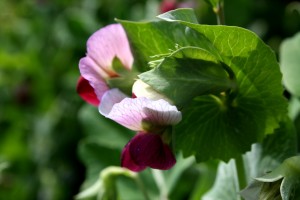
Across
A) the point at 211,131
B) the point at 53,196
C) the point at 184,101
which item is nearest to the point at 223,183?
the point at 211,131

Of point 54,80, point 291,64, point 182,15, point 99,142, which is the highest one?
point 182,15

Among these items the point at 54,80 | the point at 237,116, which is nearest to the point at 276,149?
the point at 237,116

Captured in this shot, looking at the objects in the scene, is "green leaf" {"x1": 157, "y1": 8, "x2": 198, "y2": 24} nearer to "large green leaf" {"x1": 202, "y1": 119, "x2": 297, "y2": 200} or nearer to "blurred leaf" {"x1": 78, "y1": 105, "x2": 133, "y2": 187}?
"large green leaf" {"x1": 202, "y1": 119, "x2": 297, "y2": 200}

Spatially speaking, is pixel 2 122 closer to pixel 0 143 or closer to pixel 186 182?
pixel 0 143

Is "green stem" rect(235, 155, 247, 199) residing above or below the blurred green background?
above

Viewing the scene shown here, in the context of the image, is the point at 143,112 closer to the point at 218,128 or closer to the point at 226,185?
the point at 218,128

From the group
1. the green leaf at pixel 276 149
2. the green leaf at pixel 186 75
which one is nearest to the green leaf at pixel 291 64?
the green leaf at pixel 276 149

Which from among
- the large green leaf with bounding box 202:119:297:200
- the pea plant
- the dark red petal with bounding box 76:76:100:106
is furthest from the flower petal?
the large green leaf with bounding box 202:119:297:200
